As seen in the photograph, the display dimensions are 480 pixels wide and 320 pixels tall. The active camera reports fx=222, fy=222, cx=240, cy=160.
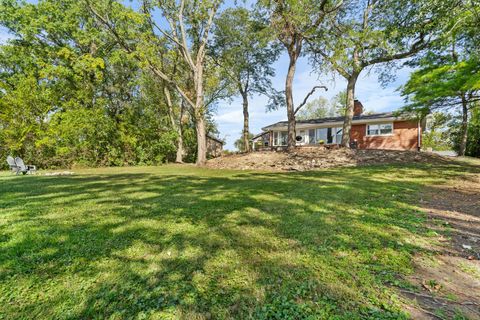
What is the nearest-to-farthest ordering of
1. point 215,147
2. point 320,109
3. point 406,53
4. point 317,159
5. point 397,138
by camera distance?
point 317,159 < point 406,53 < point 397,138 < point 215,147 < point 320,109

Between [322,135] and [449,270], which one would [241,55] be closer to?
[322,135]

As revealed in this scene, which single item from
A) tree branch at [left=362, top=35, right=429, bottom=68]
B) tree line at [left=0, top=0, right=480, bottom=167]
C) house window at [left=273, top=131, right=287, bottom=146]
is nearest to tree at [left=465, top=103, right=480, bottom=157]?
tree line at [left=0, top=0, right=480, bottom=167]

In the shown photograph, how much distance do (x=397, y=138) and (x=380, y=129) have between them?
155 centimetres

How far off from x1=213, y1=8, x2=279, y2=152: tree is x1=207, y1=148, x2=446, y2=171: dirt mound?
743 centimetres

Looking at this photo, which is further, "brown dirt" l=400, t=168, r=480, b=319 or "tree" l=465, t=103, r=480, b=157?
"tree" l=465, t=103, r=480, b=157

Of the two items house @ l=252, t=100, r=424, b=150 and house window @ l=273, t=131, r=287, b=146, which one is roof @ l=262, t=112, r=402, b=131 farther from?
house window @ l=273, t=131, r=287, b=146

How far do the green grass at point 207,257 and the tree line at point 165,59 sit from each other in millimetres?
7988

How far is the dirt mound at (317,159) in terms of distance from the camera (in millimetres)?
11750

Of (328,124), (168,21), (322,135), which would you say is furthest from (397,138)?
(168,21)

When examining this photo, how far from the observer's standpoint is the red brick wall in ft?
63.1

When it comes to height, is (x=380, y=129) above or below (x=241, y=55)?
below

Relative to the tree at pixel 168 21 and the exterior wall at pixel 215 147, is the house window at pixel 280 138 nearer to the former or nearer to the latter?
the exterior wall at pixel 215 147

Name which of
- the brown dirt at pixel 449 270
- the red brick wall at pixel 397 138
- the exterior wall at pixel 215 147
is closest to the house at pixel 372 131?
the red brick wall at pixel 397 138

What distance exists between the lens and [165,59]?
2061 centimetres
